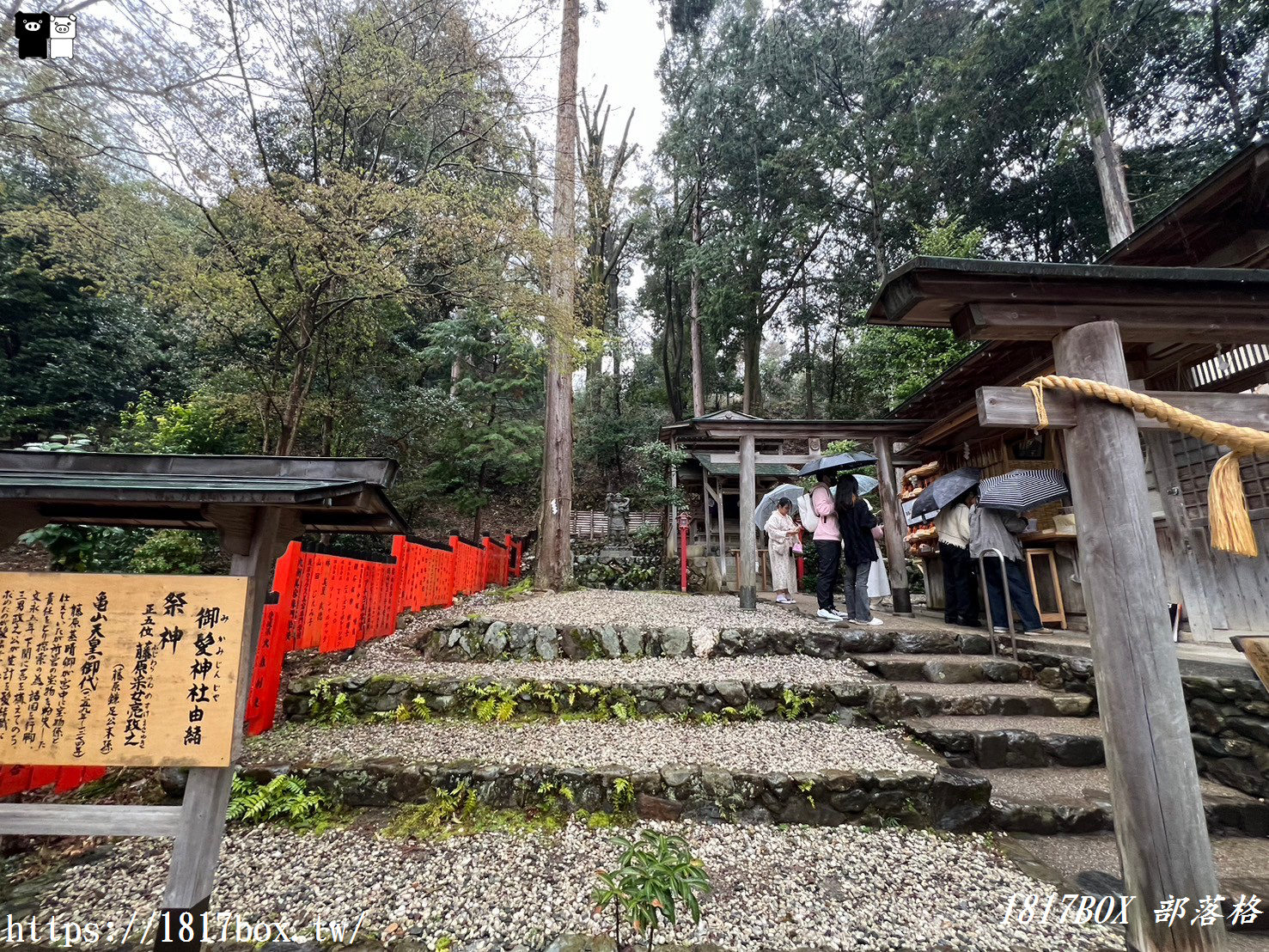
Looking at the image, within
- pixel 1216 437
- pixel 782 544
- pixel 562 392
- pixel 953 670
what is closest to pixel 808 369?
pixel 562 392

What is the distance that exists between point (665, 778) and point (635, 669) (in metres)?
1.64

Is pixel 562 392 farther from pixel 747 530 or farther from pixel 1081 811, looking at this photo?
pixel 1081 811

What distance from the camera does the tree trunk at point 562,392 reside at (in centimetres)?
919

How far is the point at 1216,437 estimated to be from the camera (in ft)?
7.97

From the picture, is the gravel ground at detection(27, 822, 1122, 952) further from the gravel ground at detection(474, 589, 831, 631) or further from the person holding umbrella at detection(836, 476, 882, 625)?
the person holding umbrella at detection(836, 476, 882, 625)

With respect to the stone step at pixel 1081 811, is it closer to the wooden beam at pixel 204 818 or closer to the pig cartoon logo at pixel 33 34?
the wooden beam at pixel 204 818

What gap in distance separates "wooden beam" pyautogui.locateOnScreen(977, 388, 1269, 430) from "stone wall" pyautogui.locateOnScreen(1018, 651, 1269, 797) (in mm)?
1961

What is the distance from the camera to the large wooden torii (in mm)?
2322

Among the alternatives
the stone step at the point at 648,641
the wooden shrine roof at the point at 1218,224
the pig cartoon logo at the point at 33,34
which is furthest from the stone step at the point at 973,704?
the pig cartoon logo at the point at 33,34

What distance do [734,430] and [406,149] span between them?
9523 millimetres

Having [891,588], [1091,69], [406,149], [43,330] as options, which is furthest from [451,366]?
[1091,69]

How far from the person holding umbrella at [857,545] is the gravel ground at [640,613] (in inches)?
19.1

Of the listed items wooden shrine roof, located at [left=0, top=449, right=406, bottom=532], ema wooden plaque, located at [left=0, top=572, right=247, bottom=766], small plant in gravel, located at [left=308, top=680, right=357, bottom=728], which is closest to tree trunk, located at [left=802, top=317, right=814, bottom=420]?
small plant in gravel, located at [left=308, top=680, right=357, bottom=728]

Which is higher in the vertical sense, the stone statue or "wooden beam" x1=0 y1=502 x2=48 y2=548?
the stone statue
